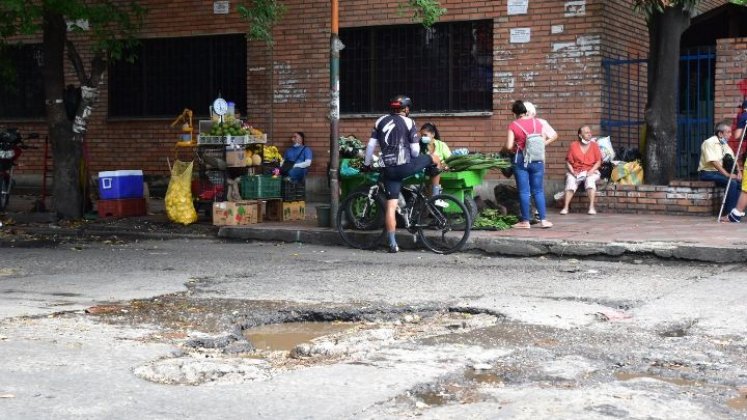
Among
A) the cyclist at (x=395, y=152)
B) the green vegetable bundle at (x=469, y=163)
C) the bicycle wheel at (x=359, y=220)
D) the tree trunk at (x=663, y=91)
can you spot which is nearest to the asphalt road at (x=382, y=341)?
the cyclist at (x=395, y=152)

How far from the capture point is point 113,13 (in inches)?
614

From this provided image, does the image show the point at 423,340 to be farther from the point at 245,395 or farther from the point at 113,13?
the point at 113,13

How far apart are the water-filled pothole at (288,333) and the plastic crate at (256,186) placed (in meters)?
7.43

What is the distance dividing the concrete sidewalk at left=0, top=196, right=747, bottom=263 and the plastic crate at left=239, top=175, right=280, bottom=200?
457 millimetres

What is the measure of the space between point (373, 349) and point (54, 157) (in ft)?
36.4

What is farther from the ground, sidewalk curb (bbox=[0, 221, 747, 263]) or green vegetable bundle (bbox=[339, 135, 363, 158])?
green vegetable bundle (bbox=[339, 135, 363, 158])

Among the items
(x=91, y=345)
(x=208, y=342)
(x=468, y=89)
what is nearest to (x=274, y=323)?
(x=208, y=342)

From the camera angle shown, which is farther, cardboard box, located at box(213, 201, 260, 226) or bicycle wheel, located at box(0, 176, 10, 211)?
bicycle wheel, located at box(0, 176, 10, 211)

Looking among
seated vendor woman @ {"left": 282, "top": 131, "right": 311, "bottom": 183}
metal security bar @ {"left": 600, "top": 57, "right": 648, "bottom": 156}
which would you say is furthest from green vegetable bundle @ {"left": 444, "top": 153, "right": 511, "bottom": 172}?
seated vendor woman @ {"left": 282, "top": 131, "right": 311, "bottom": 183}

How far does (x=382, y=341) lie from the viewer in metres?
6.57

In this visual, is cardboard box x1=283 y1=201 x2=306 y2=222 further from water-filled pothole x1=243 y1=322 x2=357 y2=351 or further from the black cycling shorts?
water-filled pothole x1=243 y1=322 x2=357 y2=351

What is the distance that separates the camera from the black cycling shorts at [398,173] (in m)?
12.0

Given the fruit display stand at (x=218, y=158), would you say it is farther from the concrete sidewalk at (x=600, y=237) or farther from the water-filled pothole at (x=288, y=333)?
the water-filled pothole at (x=288, y=333)

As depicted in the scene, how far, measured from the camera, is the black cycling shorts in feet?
39.4
